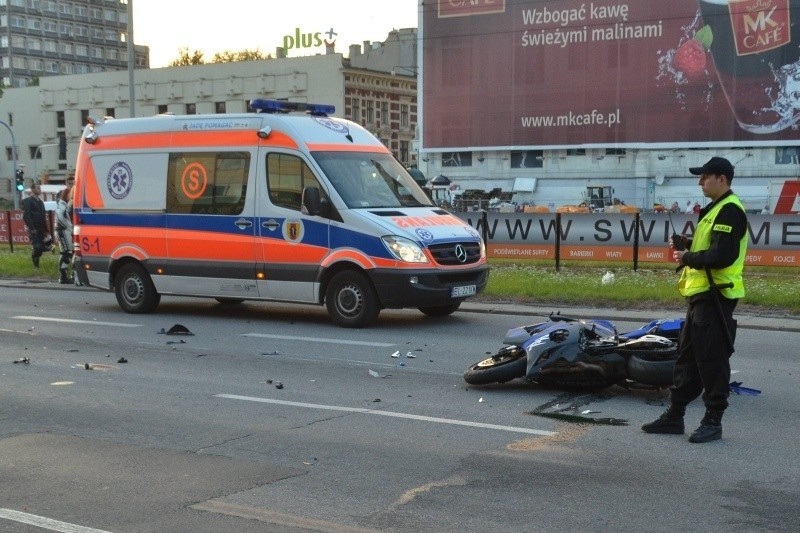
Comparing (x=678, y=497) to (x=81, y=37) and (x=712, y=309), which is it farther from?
(x=81, y=37)

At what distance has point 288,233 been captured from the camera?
13898 millimetres

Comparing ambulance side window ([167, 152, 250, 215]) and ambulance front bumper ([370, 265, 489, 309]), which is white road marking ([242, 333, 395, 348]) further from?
ambulance side window ([167, 152, 250, 215])

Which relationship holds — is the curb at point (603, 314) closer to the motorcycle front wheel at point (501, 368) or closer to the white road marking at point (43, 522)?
the motorcycle front wheel at point (501, 368)

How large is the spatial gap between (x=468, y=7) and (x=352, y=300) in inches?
2696

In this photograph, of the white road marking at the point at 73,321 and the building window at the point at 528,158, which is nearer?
the white road marking at the point at 73,321

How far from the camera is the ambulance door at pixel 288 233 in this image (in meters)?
13.7

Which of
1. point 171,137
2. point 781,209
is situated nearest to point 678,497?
point 171,137

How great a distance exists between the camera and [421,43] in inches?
3145

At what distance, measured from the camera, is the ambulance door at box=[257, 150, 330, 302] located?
13.7 meters

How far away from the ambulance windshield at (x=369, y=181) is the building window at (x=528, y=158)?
6354cm

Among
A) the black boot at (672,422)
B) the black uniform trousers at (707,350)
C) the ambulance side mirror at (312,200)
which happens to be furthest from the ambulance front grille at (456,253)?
the black uniform trousers at (707,350)

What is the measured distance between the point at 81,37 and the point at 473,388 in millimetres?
136286

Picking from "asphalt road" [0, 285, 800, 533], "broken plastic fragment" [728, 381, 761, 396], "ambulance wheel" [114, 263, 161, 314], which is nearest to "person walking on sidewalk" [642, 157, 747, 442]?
"asphalt road" [0, 285, 800, 533]

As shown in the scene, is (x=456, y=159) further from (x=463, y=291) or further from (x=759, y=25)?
(x=463, y=291)
